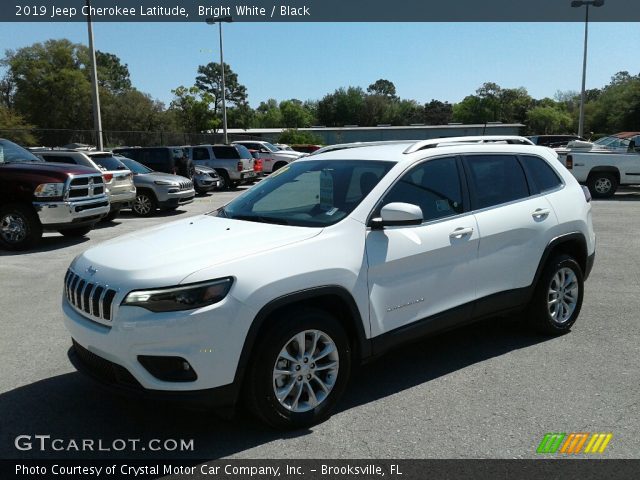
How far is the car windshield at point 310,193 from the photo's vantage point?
13.5 feet

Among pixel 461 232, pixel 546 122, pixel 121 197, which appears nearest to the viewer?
pixel 461 232

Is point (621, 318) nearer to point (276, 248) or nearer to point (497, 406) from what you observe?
point (497, 406)

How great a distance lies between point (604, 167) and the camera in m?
18.1

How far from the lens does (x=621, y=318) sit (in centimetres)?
588

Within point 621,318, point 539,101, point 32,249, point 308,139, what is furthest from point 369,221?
point 539,101

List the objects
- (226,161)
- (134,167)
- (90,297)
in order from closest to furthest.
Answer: (90,297), (134,167), (226,161)

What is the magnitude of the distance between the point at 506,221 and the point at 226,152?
19502mm

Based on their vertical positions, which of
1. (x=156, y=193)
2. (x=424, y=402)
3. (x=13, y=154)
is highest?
(x=13, y=154)

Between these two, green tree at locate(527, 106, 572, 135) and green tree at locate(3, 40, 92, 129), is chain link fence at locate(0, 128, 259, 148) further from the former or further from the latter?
green tree at locate(527, 106, 572, 135)

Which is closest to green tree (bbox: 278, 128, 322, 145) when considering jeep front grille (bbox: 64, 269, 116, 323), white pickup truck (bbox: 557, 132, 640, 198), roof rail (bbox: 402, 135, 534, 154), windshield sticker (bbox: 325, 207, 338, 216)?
white pickup truck (bbox: 557, 132, 640, 198)

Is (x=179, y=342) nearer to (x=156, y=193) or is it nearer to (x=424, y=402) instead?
(x=424, y=402)

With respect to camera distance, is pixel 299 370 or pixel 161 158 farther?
pixel 161 158

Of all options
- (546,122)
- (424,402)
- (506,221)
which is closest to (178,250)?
(424,402)

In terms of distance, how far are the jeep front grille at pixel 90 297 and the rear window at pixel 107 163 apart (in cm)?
1092
